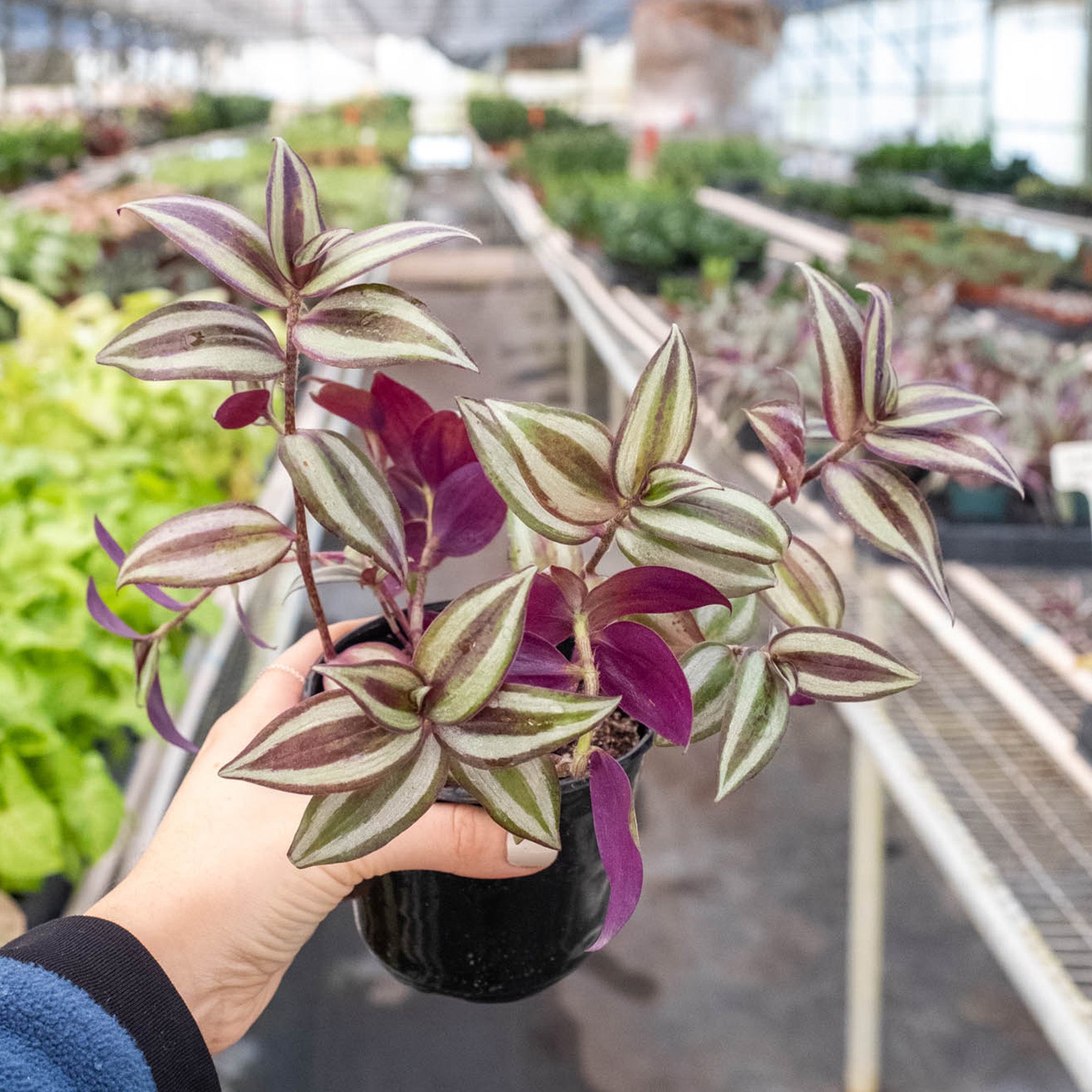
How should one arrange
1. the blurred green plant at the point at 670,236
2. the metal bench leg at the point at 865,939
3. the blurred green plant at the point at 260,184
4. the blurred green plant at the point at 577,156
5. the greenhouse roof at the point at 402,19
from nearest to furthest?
the metal bench leg at the point at 865,939 < the blurred green plant at the point at 670,236 < the blurred green plant at the point at 260,184 < the blurred green plant at the point at 577,156 < the greenhouse roof at the point at 402,19

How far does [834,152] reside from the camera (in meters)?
6.82

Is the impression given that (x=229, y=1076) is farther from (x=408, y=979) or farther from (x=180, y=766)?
(x=408, y=979)

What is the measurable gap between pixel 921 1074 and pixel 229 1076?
2.95ft

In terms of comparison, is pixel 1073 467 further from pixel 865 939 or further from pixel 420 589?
pixel 420 589

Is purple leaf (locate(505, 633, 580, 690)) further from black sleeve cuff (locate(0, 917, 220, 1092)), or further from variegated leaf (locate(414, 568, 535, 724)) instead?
black sleeve cuff (locate(0, 917, 220, 1092))

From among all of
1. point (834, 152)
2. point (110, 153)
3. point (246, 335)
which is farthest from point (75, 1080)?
point (110, 153)

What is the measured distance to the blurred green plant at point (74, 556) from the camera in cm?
91

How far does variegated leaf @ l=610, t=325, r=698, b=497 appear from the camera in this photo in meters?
0.40

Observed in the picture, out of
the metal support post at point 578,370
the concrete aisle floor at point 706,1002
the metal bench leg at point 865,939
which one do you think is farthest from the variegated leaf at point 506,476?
the metal support post at point 578,370

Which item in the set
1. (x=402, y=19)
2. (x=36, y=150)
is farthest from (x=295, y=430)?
(x=402, y=19)

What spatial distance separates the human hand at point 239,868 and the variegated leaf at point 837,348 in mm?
231

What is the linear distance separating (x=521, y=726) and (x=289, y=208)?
201 mm

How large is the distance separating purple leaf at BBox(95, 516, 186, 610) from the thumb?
15 centimetres

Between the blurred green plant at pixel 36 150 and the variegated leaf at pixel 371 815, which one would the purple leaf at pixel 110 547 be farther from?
the blurred green plant at pixel 36 150
